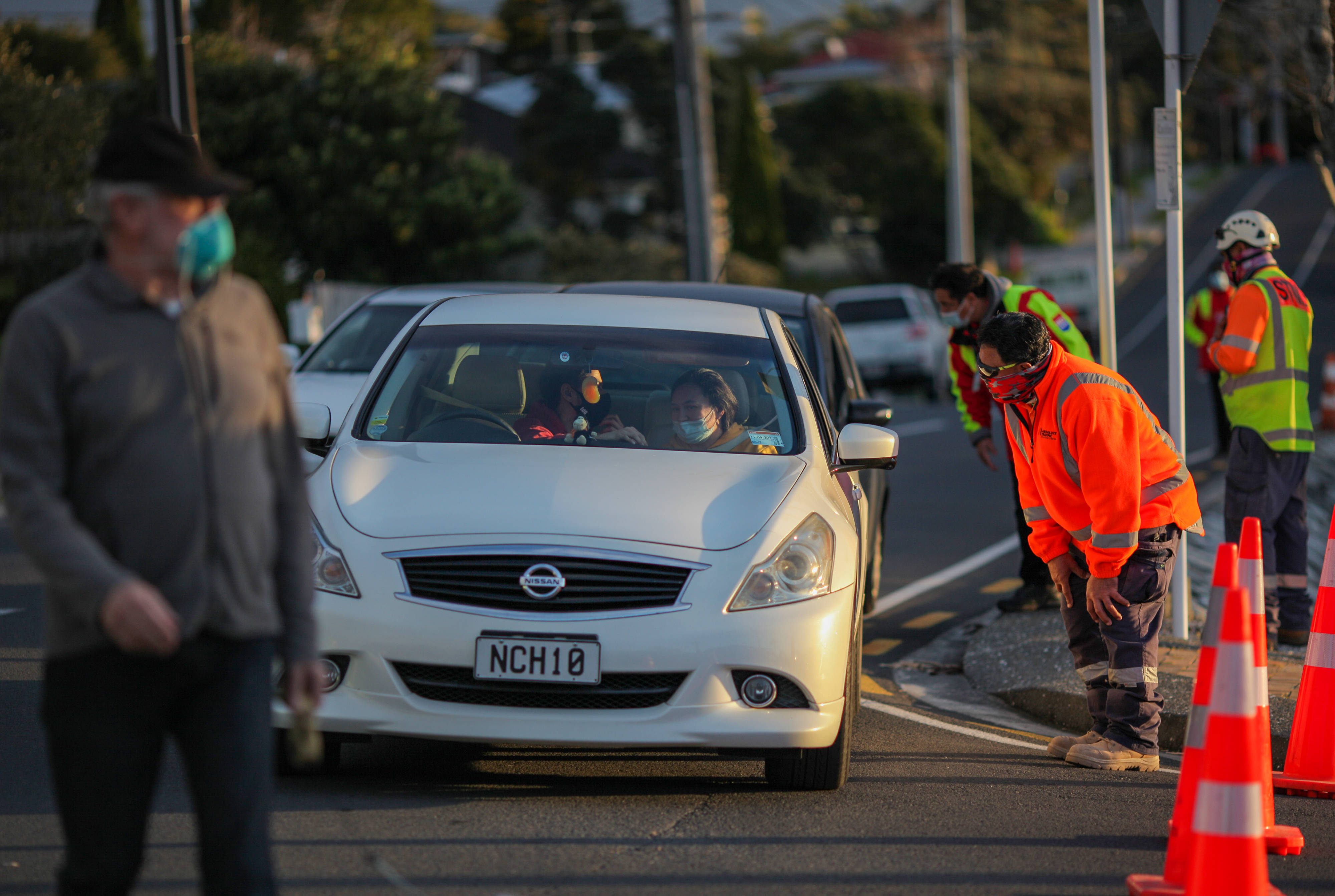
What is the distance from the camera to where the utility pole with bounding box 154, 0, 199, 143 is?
1549 centimetres

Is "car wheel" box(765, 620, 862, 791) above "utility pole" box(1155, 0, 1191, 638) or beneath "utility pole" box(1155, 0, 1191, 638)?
beneath

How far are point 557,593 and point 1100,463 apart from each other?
1.89 m

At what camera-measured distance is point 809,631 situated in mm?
5000

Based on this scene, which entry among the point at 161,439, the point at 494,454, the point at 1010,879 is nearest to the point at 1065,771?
the point at 1010,879

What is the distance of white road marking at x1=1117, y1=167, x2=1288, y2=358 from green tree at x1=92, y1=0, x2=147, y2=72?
83.6 feet

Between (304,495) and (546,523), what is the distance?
1889 millimetres

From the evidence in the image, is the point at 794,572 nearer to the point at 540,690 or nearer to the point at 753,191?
the point at 540,690

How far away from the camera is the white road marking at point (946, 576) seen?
9.48 metres

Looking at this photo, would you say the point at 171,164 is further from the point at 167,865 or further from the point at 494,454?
the point at 494,454

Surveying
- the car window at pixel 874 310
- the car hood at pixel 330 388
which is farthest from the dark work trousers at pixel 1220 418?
the car window at pixel 874 310

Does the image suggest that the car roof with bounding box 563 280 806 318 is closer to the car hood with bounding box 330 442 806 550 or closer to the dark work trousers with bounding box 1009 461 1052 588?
the dark work trousers with bounding box 1009 461 1052 588

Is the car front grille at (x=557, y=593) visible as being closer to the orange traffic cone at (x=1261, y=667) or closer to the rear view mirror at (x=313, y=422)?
the rear view mirror at (x=313, y=422)

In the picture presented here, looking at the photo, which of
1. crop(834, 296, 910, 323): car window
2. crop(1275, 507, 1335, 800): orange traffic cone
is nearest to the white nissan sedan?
crop(1275, 507, 1335, 800): orange traffic cone

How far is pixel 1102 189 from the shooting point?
7.80 meters
